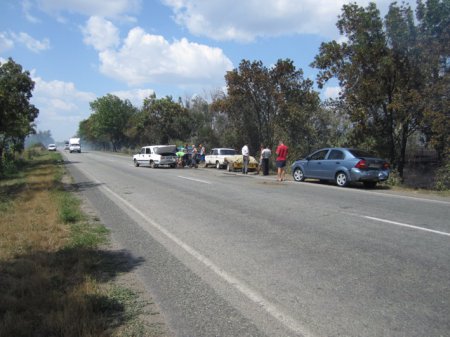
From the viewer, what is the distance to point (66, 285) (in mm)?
5027

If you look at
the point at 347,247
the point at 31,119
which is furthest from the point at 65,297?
the point at 31,119

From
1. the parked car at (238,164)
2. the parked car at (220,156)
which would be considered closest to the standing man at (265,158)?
the parked car at (238,164)

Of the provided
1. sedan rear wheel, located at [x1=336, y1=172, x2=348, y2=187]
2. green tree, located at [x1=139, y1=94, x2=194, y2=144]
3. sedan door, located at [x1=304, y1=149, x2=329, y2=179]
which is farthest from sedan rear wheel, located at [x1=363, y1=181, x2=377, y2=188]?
green tree, located at [x1=139, y1=94, x2=194, y2=144]

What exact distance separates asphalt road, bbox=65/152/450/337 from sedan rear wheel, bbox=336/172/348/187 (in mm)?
4749

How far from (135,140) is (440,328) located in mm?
80170

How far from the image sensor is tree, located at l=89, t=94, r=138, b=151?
88938mm

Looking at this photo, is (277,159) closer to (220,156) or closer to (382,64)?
(382,64)

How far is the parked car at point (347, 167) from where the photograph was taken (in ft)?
51.1

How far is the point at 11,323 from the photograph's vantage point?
388cm

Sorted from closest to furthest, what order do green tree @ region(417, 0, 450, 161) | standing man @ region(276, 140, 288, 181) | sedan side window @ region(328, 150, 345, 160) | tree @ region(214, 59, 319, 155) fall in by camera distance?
sedan side window @ region(328, 150, 345, 160), green tree @ region(417, 0, 450, 161), standing man @ region(276, 140, 288, 181), tree @ region(214, 59, 319, 155)

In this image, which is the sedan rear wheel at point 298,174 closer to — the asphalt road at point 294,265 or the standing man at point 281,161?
the standing man at point 281,161

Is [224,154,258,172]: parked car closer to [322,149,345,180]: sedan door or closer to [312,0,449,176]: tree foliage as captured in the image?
[312,0,449,176]: tree foliage

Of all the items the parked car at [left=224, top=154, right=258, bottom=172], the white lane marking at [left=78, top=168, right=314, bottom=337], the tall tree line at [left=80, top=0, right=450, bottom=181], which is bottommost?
the white lane marking at [left=78, top=168, right=314, bottom=337]

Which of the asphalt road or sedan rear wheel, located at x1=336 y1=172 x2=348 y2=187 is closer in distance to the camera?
the asphalt road
